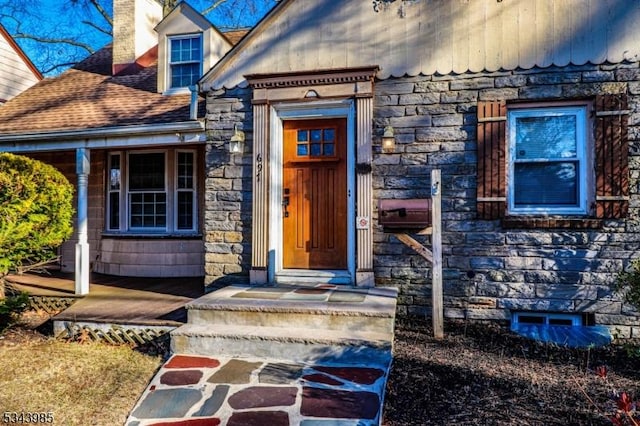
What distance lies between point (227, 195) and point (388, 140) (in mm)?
2156

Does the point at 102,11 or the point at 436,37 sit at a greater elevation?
the point at 102,11

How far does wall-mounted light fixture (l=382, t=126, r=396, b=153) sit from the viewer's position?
16.4 feet

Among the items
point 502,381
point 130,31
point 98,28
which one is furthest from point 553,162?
point 98,28

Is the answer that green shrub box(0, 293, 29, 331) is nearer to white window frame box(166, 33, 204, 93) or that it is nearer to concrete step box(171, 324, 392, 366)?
concrete step box(171, 324, 392, 366)

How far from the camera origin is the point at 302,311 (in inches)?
155

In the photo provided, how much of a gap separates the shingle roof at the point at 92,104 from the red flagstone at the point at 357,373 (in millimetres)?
4532

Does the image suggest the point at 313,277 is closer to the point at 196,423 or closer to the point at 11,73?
the point at 196,423

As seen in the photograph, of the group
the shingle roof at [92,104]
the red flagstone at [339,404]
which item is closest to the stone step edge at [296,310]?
the red flagstone at [339,404]

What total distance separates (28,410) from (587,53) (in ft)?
20.5

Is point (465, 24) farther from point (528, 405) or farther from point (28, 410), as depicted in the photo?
point (28, 410)

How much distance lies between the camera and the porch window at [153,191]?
7.92m

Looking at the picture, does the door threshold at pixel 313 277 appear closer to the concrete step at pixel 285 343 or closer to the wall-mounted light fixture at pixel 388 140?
the concrete step at pixel 285 343

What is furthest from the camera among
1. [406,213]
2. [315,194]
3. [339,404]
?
[315,194]

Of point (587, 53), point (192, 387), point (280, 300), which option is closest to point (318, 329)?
point (280, 300)
